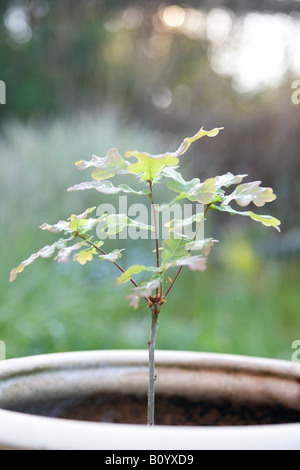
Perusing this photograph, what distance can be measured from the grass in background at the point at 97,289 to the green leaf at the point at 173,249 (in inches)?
64.0

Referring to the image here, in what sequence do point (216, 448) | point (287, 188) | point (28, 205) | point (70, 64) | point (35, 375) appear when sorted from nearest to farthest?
1. point (216, 448)
2. point (35, 375)
3. point (28, 205)
4. point (287, 188)
5. point (70, 64)

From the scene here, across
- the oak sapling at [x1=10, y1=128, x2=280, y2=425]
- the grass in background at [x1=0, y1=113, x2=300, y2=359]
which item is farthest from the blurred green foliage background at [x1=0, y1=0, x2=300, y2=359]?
the oak sapling at [x1=10, y1=128, x2=280, y2=425]

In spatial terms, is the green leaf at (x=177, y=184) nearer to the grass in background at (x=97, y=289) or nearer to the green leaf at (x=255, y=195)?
the green leaf at (x=255, y=195)

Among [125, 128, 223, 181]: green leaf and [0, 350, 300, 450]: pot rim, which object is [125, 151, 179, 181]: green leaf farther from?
[0, 350, 300, 450]: pot rim

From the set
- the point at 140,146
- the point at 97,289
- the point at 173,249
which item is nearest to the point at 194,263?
the point at 173,249

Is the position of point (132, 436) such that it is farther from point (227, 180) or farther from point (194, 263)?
point (227, 180)

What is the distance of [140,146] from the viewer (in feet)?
12.1

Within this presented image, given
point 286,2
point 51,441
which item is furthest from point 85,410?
point 286,2

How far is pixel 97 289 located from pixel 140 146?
4.52ft

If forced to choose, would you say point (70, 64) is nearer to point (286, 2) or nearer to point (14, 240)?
point (286, 2)

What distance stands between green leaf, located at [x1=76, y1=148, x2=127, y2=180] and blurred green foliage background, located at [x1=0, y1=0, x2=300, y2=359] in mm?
1609

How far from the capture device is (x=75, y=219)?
67cm

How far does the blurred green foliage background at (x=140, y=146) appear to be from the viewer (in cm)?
246

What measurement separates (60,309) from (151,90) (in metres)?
3.88
